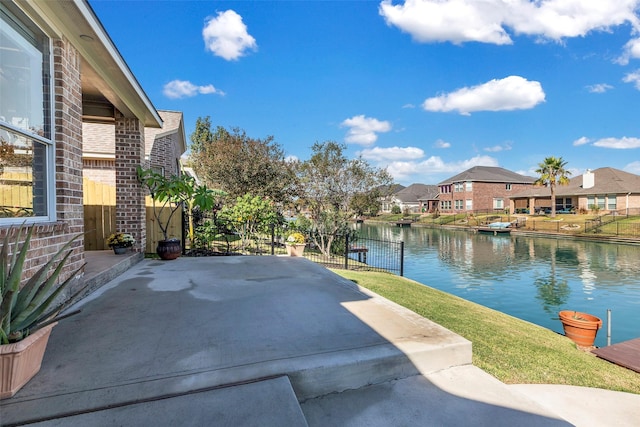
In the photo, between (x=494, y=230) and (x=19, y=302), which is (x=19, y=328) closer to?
(x=19, y=302)

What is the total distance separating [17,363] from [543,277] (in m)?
15.9

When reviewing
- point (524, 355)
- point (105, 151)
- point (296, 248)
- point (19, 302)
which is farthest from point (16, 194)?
point (296, 248)

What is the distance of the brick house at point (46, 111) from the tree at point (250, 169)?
11.3 m

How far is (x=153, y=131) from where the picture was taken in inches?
460

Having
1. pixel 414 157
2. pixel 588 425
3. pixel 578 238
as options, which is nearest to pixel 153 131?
pixel 588 425

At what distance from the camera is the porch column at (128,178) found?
248 inches

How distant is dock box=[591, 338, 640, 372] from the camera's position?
442 centimetres

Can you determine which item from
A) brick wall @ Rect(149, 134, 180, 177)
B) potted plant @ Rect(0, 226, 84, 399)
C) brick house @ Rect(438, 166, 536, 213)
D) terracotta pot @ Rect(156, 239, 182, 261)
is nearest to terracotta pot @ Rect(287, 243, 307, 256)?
terracotta pot @ Rect(156, 239, 182, 261)

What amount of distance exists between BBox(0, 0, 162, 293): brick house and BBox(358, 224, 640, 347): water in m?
9.93

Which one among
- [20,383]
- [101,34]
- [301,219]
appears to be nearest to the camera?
[20,383]

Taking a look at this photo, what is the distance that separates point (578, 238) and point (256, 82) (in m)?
26.5

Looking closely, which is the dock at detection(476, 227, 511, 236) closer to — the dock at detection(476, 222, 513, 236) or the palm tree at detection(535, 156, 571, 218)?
the dock at detection(476, 222, 513, 236)

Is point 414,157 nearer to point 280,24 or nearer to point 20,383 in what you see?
point 280,24

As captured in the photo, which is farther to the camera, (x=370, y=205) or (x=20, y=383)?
(x=370, y=205)
